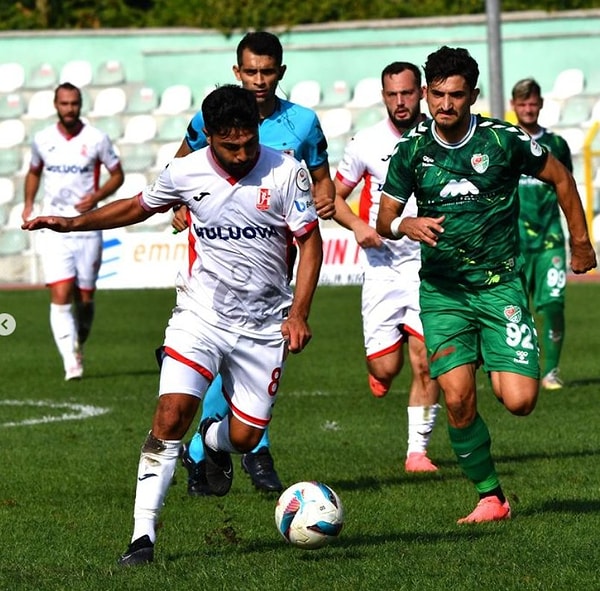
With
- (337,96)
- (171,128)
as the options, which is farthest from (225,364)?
(337,96)

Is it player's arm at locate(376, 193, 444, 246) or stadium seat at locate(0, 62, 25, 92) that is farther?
stadium seat at locate(0, 62, 25, 92)

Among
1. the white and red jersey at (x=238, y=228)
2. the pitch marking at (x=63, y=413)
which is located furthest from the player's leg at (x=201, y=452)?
the pitch marking at (x=63, y=413)

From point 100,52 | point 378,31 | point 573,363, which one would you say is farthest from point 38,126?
point 573,363

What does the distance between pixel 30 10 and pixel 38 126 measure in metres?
3.97

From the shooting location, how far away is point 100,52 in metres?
A: 29.6

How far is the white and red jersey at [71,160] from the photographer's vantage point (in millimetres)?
14359

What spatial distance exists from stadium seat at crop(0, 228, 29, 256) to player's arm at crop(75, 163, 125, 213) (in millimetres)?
11618

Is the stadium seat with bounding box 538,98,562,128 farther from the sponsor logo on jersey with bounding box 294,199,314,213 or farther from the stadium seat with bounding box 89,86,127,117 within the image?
the sponsor logo on jersey with bounding box 294,199,314,213

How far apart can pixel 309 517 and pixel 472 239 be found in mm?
1620

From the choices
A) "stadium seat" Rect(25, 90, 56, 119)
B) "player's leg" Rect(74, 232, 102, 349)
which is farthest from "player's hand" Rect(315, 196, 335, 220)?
"stadium seat" Rect(25, 90, 56, 119)

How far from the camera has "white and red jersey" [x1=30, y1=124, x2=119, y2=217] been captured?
14359 mm

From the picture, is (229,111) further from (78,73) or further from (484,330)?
(78,73)

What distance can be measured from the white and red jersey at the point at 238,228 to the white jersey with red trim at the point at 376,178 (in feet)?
7.51

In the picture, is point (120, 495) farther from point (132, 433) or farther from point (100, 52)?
point (100, 52)
